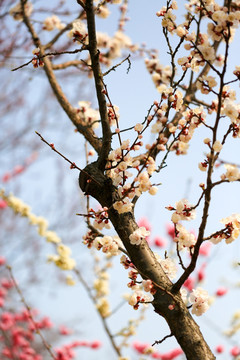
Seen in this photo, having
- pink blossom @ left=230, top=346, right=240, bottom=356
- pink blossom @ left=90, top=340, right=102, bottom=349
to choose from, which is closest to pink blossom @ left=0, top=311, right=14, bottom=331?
pink blossom @ left=90, top=340, right=102, bottom=349

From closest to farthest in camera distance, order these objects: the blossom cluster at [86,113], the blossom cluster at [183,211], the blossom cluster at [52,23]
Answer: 1. the blossom cluster at [183,211]
2. the blossom cluster at [86,113]
3. the blossom cluster at [52,23]

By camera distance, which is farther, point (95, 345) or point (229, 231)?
point (95, 345)

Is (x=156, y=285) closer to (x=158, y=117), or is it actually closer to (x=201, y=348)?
(x=201, y=348)

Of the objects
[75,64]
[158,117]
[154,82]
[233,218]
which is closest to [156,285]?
[233,218]

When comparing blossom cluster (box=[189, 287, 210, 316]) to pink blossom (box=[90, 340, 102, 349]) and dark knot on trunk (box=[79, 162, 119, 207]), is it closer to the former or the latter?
dark knot on trunk (box=[79, 162, 119, 207])

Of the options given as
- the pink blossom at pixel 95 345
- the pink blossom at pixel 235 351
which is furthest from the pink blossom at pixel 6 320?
the pink blossom at pixel 235 351

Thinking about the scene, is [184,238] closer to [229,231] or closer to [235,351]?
[229,231]

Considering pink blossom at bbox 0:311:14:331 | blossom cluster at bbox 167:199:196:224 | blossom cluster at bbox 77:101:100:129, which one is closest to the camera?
blossom cluster at bbox 167:199:196:224

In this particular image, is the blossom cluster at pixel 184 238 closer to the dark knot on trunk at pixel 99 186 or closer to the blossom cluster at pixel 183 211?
the blossom cluster at pixel 183 211

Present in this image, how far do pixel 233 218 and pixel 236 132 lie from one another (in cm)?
42

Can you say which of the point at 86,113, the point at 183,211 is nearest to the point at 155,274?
the point at 183,211

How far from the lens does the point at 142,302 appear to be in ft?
5.63

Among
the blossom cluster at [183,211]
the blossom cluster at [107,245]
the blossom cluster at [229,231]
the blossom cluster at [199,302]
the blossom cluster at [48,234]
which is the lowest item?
the blossom cluster at [199,302]

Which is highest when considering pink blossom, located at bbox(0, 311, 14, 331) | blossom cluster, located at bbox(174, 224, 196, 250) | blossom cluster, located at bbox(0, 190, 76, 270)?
pink blossom, located at bbox(0, 311, 14, 331)
